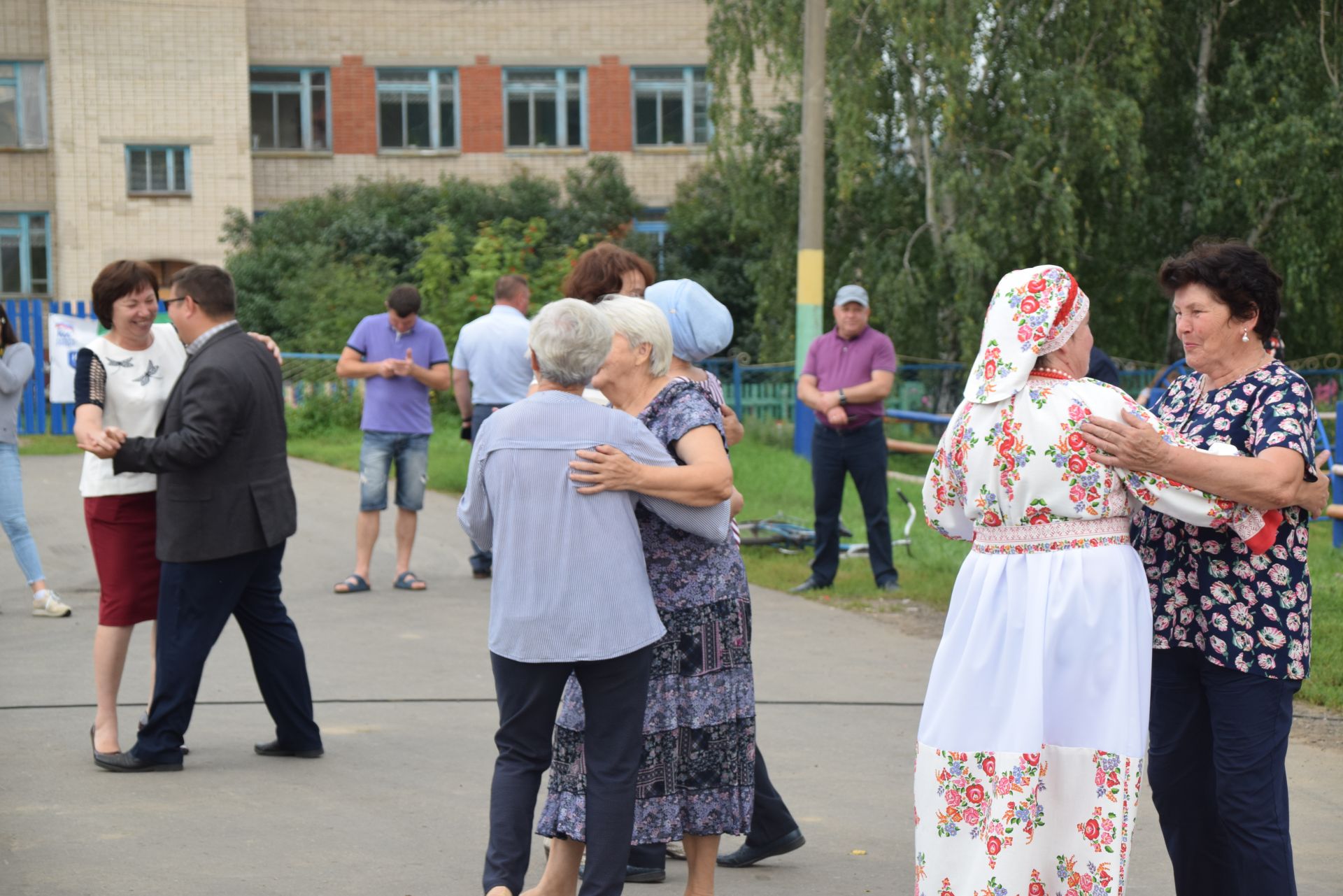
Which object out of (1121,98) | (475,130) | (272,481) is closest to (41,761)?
(272,481)

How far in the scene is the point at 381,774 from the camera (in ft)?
19.1

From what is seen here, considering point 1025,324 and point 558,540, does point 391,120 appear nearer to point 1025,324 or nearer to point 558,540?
point 558,540

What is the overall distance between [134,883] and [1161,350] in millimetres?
21775

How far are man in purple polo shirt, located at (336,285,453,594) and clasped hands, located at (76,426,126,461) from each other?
423cm

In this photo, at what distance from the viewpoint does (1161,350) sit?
24078 mm

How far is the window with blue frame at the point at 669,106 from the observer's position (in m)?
31.8

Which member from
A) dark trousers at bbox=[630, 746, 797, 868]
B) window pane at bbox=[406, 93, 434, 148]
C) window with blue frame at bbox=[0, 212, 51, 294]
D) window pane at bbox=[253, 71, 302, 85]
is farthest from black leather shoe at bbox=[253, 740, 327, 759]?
window with blue frame at bbox=[0, 212, 51, 294]

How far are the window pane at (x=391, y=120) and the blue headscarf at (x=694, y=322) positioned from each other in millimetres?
28710

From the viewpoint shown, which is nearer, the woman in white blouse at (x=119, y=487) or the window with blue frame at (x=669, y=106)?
the woman in white blouse at (x=119, y=487)

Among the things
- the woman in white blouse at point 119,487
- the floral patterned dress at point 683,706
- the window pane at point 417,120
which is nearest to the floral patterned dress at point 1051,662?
the floral patterned dress at point 683,706

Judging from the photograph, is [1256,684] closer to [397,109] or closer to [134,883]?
[134,883]

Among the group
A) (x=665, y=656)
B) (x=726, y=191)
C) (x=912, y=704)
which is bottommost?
(x=912, y=704)

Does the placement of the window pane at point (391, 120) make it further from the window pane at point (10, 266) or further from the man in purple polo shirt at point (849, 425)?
the man in purple polo shirt at point (849, 425)

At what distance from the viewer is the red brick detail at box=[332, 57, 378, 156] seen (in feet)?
104
